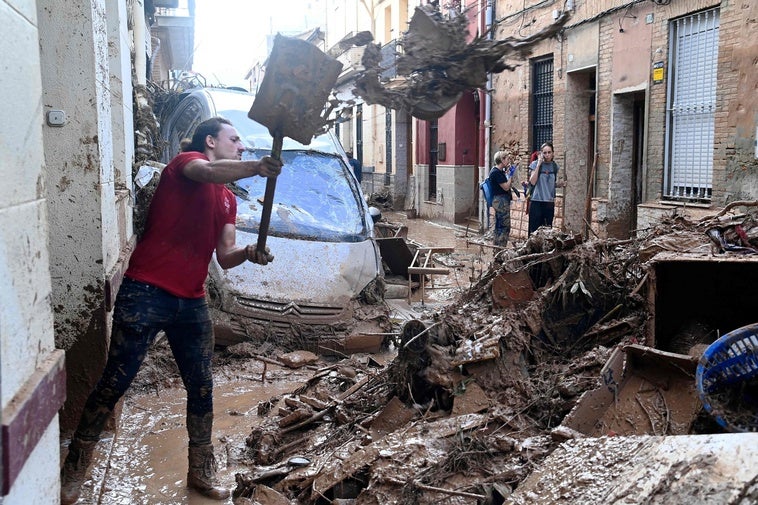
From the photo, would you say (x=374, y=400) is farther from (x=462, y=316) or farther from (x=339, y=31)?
(x=339, y=31)

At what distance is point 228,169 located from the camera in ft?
12.9

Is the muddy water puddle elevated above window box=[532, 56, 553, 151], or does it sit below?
below

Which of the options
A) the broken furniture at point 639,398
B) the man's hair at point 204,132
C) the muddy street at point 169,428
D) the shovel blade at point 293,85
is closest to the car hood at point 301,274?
the muddy street at point 169,428

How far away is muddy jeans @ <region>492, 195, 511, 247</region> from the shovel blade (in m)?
8.90

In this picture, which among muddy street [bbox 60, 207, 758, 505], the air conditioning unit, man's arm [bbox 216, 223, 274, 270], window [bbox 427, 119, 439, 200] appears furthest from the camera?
window [bbox 427, 119, 439, 200]

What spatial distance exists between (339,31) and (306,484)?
32.2 metres

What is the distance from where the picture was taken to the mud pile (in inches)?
153

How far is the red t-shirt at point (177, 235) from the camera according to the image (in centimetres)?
416

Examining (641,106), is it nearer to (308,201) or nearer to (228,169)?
(308,201)

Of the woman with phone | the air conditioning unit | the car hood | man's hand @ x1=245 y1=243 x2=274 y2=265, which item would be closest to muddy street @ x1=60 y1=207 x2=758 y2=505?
the car hood

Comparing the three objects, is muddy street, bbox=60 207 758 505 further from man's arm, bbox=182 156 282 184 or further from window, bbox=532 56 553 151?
window, bbox=532 56 553 151

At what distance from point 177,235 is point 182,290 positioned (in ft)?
0.96

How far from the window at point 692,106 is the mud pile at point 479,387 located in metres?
6.26

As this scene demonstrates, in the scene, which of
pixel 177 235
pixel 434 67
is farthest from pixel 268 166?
pixel 434 67
